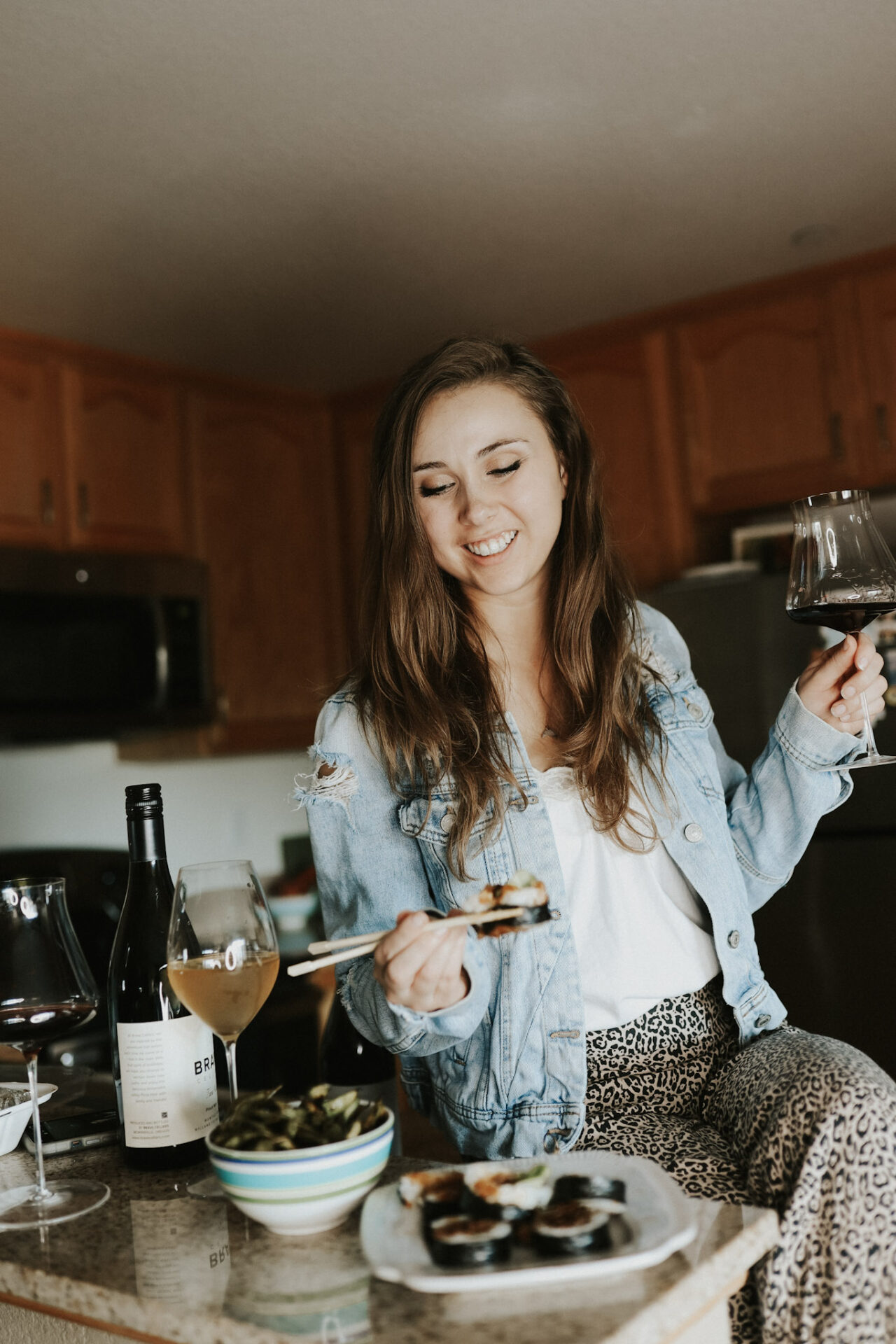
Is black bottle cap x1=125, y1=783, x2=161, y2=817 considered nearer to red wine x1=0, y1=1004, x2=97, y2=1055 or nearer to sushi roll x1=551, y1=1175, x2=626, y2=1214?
red wine x1=0, y1=1004, x2=97, y2=1055

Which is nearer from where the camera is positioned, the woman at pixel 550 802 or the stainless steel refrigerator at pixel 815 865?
the woman at pixel 550 802

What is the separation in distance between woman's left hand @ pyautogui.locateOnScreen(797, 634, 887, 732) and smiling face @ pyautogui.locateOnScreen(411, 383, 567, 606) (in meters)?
0.35

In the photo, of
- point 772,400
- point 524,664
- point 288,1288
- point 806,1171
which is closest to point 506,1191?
point 288,1288

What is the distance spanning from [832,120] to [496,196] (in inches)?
26.0

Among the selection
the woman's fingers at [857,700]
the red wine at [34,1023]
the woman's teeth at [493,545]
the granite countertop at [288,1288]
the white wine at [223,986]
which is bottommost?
the granite countertop at [288,1288]

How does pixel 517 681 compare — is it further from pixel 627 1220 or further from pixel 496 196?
pixel 496 196

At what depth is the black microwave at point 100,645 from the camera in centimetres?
283

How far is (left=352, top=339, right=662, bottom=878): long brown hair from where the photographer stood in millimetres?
1335

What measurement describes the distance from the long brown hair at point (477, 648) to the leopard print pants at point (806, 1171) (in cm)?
31

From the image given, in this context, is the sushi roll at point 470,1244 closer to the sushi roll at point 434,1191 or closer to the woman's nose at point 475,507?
the sushi roll at point 434,1191

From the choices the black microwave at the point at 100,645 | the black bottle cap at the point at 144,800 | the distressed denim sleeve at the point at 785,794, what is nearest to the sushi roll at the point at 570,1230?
the black bottle cap at the point at 144,800

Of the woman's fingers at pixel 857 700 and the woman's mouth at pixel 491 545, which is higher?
the woman's mouth at pixel 491 545

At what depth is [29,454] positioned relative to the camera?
123 inches

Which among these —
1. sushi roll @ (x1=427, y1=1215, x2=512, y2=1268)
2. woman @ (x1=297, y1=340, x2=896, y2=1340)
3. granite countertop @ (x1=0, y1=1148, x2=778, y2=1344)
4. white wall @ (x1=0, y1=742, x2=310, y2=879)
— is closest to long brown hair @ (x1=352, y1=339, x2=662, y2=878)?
woman @ (x1=297, y1=340, x2=896, y2=1340)
